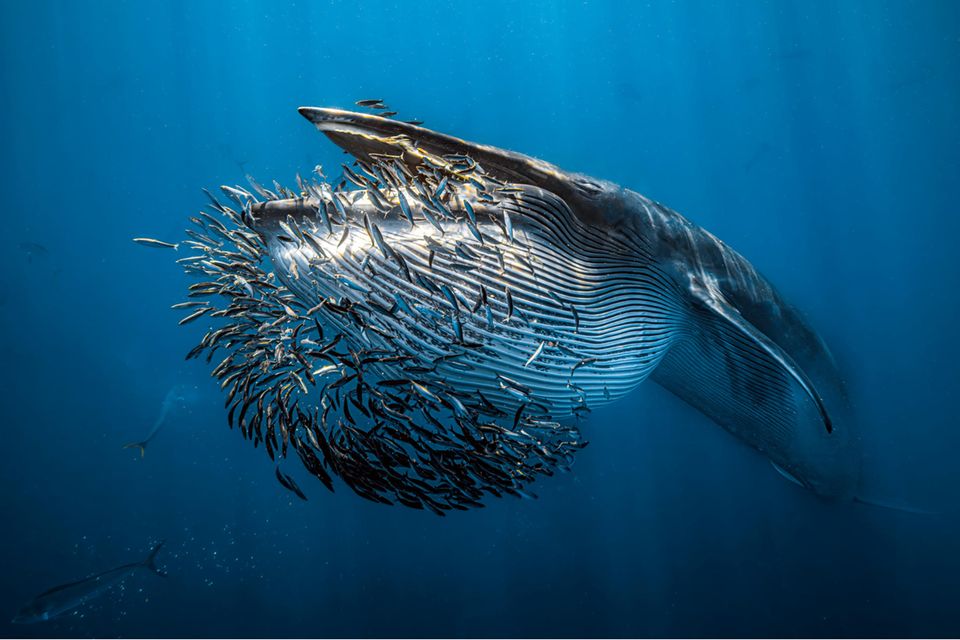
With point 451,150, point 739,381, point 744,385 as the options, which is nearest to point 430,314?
point 451,150

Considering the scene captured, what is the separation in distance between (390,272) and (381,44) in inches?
388

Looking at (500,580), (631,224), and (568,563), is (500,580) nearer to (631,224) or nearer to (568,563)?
(568,563)

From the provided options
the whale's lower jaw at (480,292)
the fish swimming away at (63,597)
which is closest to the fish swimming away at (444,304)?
the whale's lower jaw at (480,292)

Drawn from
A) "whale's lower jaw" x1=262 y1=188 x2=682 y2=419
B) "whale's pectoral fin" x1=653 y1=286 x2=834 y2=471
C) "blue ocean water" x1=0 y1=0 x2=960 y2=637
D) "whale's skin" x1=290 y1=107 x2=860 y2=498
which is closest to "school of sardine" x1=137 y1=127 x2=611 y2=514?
"whale's lower jaw" x1=262 y1=188 x2=682 y2=419

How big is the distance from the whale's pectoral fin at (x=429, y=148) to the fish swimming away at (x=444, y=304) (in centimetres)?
1

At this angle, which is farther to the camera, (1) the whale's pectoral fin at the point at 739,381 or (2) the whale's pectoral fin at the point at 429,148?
(1) the whale's pectoral fin at the point at 739,381

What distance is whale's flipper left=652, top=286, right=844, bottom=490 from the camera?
3.87 metres

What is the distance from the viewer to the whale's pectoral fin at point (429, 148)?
10.8 ft

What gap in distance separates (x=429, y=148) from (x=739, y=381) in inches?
153

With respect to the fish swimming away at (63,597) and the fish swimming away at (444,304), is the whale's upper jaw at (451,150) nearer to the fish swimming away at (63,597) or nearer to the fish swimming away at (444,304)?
the fish swimming away at (444,304)

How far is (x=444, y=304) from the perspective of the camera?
108 inches

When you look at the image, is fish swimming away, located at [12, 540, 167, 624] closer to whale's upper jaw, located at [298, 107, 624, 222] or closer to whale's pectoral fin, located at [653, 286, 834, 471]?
whale's upper jaw, located at [298, 107, 624, 222]

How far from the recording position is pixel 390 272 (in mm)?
2734

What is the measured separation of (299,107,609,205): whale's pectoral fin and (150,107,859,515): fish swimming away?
0.04 ft
